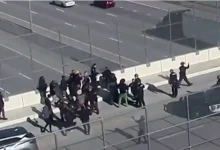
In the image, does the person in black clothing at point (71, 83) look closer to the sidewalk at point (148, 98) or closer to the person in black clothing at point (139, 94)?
the sidewalk at point (148, 98)

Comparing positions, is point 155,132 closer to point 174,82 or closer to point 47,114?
point 47,114

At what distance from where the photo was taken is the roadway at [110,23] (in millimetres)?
33000

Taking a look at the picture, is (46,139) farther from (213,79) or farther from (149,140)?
(213,79)

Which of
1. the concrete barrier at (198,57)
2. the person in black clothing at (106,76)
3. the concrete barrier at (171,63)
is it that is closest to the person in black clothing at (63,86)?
the person in black clothing at (106,76)

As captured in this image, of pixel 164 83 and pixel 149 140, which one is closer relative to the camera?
pixel 149 140

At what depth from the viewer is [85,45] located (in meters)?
32.9

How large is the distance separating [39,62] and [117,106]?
5.79 metres

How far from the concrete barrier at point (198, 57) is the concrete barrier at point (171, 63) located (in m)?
0.31

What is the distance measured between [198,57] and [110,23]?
9590 millimetres

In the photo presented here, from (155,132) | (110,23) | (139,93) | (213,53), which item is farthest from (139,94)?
(110,23)

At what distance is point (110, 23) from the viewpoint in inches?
1625

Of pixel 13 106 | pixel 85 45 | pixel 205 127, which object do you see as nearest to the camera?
pixel 205 127

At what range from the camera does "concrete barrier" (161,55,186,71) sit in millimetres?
31750

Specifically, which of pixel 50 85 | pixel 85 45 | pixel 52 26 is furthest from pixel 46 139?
pixel 52 26
